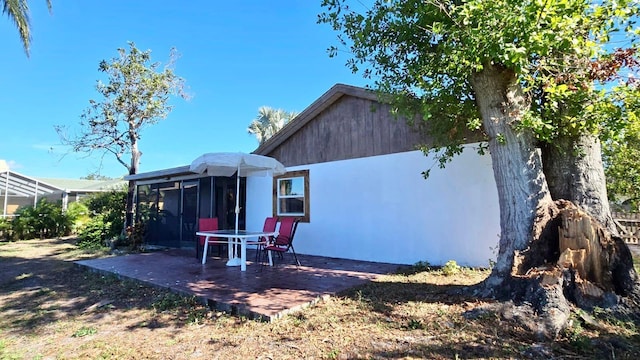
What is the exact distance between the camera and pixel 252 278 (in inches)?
229

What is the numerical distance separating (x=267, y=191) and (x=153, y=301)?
19.1ft

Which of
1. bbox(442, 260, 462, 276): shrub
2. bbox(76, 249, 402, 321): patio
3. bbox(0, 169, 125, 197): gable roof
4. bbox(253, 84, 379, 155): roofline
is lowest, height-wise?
bbox(76, 249, 402, 321): patio

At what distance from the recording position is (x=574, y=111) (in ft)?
13.2

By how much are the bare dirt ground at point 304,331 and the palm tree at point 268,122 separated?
16.1m

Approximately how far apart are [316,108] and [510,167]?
5965mm

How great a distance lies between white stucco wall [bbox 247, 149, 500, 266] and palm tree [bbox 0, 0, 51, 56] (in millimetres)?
9827

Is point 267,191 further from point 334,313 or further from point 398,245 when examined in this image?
point 334,313

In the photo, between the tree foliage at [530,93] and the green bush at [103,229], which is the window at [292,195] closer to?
the tree foliage at [530,93]

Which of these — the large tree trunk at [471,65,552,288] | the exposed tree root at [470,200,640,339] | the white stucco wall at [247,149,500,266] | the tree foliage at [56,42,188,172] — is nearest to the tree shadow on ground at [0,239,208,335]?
the exposed tree root at [470,200,640,339]

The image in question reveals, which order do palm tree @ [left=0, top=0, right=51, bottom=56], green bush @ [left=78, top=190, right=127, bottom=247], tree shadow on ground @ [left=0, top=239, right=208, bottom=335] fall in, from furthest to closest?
green bush @ [left=78, top=190, right=127, bottom=247]
palm tree @ [left=0, top=0, right=51, bottom=56]
tree shadow on ground @ [left=0, top=239, right=208, bottom=335]

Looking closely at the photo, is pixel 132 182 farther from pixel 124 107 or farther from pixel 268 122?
pixel 268 122

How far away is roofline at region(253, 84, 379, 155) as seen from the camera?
816 cm

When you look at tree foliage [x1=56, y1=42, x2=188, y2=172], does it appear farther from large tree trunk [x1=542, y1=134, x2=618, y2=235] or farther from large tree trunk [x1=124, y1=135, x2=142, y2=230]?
large tree trunk [x1=542, y1=134, x2=618, y2=235]

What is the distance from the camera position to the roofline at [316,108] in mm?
8164
